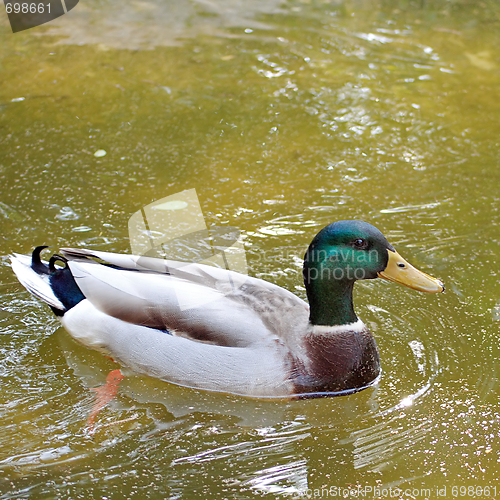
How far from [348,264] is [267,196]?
6.16 feet

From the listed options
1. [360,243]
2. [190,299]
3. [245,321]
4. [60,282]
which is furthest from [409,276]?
[60,282]

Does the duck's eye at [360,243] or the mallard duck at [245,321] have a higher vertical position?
the duck's eye at [360,243]

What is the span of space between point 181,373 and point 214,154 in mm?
2644

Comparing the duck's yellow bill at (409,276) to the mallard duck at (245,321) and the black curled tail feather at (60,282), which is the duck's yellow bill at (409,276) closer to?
the mallard duck at (245,321)

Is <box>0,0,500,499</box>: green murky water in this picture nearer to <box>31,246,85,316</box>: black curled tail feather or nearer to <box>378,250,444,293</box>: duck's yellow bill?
<box>31,246,85,316</box>: black curled tail feather

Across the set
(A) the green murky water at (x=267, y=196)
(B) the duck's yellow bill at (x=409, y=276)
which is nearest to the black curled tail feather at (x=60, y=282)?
(A) the green murky water at (x=267, y=196)

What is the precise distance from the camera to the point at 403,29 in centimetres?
842

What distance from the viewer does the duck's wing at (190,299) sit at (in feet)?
12.3

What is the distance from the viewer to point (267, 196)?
553 centimetres

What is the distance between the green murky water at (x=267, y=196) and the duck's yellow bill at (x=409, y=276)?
1.66 feet

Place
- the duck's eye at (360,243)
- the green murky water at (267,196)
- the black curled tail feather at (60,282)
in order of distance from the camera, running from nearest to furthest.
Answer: the green murky water at (267,196) < the duck's eye at (360,243) < the black curled tail feather at (60,282)

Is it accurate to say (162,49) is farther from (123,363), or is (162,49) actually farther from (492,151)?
(123,363)

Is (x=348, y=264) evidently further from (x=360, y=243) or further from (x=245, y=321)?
(x=245, y=321)

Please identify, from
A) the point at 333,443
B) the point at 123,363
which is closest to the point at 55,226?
the point at 123,363
